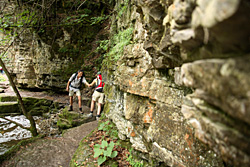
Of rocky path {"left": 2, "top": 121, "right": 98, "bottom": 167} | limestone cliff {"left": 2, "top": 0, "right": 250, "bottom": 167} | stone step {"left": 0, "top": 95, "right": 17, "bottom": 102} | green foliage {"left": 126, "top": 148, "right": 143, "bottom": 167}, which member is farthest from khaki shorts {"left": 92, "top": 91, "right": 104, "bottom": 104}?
stone step {"left": 0, "top": 95, "right": 17, "bottom": 102}

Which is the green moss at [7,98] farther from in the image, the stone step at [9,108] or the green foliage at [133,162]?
Answer: the green foliage at [133,162]

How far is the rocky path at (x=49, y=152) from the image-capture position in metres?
4.39

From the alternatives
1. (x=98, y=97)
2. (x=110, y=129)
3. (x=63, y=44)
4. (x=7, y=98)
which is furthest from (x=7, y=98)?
(x=110, y=129)

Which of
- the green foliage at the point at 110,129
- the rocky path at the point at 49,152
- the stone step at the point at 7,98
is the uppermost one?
the green foliage at the point at 110,129

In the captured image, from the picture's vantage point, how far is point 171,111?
254cm

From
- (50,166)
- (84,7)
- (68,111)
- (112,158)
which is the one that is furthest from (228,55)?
(84,7)

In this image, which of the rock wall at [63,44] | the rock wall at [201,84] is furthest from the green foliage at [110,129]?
the rock wall at [63,44]

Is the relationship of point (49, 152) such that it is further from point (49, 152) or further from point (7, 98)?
point (7, 98)

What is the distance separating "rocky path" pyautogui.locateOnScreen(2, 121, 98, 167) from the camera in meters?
4.39

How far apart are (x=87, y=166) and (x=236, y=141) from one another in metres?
3.74

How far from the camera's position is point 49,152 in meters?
4.91

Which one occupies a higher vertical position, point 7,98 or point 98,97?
point 98,97

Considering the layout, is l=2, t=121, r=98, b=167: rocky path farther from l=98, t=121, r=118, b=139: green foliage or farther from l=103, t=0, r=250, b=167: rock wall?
l=103, t=0, r=250, b=167: rock wall

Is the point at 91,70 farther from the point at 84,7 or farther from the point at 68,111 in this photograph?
the point at 84,7
